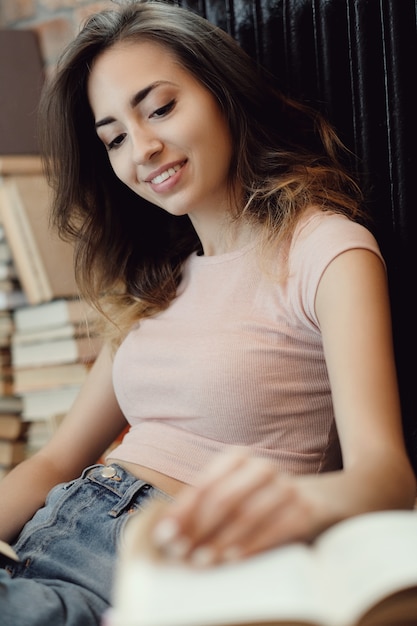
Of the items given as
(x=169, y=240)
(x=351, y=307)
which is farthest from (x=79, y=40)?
(x=351, y=307)

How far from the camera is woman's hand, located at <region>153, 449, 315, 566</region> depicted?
55 cm

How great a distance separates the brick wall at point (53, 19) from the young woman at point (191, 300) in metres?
0.98

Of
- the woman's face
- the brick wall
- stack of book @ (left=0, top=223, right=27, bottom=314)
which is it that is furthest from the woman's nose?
the brick wall

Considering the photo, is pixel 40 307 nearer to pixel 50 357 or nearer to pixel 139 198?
pixel 50 357

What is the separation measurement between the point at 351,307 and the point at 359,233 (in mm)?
139

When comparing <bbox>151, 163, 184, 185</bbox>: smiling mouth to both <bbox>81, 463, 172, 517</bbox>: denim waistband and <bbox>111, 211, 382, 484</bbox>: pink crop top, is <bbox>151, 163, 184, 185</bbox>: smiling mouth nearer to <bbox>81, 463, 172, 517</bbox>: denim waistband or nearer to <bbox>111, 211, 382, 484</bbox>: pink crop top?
<bbox>111, 211, 382, 484</bbox>: pink crop top

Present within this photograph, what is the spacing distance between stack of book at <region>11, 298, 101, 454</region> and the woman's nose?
75cm

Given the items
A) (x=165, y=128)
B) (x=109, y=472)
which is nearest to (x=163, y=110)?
(x=165, y=128)

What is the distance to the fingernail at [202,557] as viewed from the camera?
1.80 ft

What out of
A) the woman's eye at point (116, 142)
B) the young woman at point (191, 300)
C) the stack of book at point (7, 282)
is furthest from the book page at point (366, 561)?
the stack of book at point (7, 282)

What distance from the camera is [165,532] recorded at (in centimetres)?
54

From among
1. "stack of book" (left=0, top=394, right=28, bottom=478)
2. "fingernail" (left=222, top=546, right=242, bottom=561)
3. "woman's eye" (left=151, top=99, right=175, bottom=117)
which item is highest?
"woman's eye" (left=151, top=99, right=175, bottom=117)

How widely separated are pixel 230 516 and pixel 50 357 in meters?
1.46

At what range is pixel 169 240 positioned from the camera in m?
1.53
